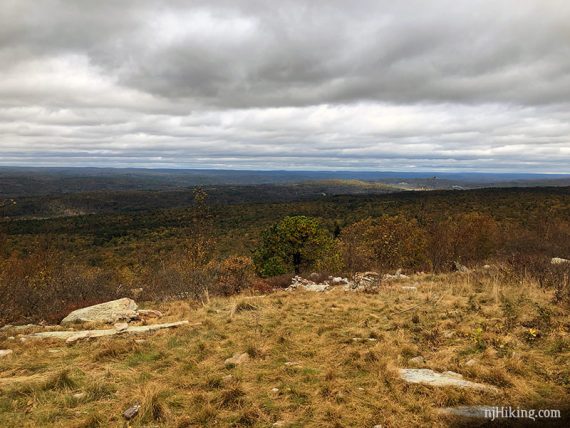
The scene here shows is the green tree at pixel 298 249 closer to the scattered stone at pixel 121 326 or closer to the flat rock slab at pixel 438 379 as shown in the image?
the scattered stone at pixel 121 326

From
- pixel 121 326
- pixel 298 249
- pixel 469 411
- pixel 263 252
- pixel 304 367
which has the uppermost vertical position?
pixel 469 411

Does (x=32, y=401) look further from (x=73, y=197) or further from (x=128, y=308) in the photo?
(x=73, y=197)

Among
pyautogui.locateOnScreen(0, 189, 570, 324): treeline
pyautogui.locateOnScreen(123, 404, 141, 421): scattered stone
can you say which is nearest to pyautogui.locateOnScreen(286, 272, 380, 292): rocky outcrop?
pyautogui.locateOnScreen(0, 189, 570, 324): treeline

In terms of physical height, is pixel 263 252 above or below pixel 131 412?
below

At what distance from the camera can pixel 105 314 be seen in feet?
36.7

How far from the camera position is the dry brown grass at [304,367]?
4.98 metres

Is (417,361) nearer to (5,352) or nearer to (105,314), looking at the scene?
(5,352)

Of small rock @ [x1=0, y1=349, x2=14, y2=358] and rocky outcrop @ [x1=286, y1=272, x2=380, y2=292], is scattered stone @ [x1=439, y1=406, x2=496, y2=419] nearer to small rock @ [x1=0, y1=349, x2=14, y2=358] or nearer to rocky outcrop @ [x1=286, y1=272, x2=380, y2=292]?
small rock @ [x1=0, y1=349, x2=14, y2=358]

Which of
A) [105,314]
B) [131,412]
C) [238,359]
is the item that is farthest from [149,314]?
[131,412]

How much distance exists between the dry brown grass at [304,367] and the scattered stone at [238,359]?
0.38 ft

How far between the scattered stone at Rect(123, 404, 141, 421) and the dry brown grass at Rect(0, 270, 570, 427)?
11 centimetres

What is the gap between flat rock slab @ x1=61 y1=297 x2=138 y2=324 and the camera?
A: 10.8 m

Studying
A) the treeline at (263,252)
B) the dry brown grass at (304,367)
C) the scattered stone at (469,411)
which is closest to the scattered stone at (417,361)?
the dry brown grass at (304,367)

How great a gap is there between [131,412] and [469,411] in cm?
451
